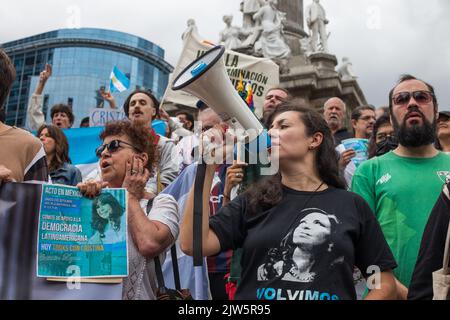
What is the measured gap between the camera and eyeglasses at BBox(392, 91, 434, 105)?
360cm

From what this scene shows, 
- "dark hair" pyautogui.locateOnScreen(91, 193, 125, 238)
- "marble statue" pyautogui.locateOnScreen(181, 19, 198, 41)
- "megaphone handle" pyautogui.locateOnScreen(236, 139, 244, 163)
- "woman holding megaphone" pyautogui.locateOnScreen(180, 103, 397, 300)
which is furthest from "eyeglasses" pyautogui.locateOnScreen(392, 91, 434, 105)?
"marble statue" pyautogui.locateOnScreen(181, 19, 198, 41)

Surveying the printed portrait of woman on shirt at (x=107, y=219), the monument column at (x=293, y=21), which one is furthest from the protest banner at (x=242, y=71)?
the monument column at (x=293, y=21)

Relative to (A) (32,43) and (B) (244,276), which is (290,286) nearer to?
(B) (244,276)

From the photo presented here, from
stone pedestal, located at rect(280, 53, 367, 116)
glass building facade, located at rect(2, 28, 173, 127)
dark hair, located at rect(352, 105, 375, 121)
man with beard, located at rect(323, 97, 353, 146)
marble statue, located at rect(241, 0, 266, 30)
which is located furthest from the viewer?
glass building facade, located at rect(2, 28, 173, 127)

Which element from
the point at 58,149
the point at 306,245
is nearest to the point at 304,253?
the point at 306,245

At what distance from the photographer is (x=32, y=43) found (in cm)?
7312

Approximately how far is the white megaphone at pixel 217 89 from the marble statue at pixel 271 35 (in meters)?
13.9

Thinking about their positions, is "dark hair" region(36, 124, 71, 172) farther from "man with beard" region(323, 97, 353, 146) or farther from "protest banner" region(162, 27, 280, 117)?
"man with beard" region(323, 97, 353, 146)

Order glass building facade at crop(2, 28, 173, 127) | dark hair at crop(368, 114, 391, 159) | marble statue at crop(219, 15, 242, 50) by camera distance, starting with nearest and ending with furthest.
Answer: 1. dark hair at crop(368, 114, 391, 159)
2. marble statue at crop(219, 15, 242, 50)
3. glass building facade at crop(2, 28, 173, 127)

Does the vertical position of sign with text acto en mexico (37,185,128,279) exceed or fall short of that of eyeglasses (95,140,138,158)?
it falls short

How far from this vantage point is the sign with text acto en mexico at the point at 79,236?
2.66 m

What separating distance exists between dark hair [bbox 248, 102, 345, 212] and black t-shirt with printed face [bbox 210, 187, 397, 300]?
54mm

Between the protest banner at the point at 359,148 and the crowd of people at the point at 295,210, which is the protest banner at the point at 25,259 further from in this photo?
the protest banner at the point at 359,148

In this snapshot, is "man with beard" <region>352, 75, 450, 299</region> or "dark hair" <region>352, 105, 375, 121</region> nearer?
"man with beard" <region>352, 75, 450, 299</region>
